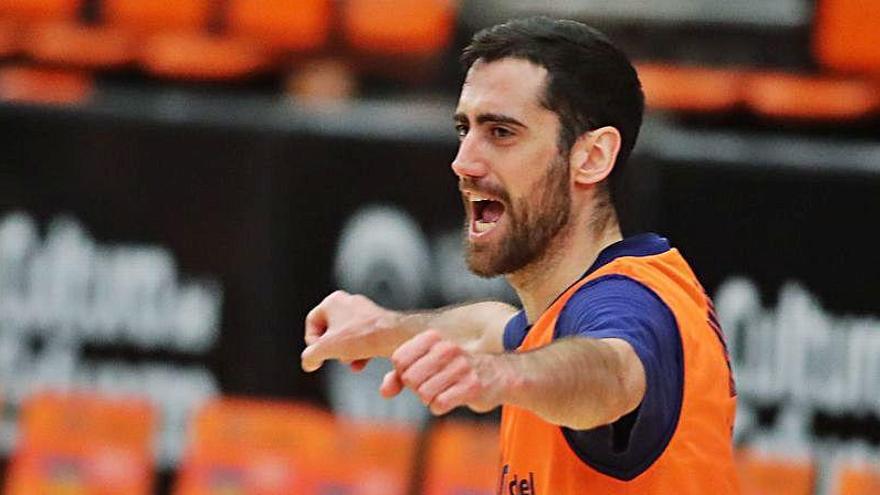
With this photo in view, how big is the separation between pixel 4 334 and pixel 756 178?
3869 millimetres

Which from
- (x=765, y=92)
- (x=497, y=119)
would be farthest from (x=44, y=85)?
(x=497, y=119)

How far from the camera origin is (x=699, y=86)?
28.3 feet

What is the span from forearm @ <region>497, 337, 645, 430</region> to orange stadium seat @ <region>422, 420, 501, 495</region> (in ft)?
14.8

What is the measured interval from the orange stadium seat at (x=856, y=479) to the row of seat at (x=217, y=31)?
3246 millimetres

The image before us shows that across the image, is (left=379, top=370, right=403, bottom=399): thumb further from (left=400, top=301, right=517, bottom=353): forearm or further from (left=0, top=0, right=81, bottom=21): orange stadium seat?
(left=0, top=0, right=81, bottom=21): orange stadium seat

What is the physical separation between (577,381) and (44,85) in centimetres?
680

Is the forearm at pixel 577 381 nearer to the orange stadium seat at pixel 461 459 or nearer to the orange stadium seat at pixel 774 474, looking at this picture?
the orange stadium seat at pixel 774 474

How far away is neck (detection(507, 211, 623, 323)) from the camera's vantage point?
12.4 ft

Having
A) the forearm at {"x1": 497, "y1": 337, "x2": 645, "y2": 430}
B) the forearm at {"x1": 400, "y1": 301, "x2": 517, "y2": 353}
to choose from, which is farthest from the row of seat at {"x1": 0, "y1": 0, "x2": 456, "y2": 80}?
the forearm at {"x1": 497, "y1": 337, "x2": 645, "y2": 430}

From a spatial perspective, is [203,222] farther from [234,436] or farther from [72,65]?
[72,65]

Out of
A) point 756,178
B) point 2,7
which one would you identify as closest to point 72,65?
point 2,7

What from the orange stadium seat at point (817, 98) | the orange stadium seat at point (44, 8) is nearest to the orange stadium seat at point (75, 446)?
the orange stadium seat at point (44, 8)

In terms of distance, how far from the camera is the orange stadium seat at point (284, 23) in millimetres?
9211

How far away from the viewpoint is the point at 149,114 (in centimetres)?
829
